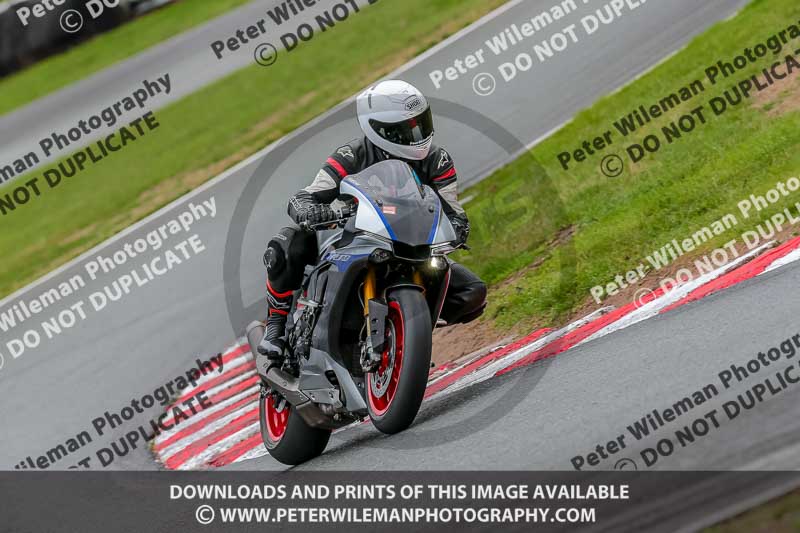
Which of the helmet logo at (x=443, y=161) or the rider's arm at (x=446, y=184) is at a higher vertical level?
the helmet logo at (x=443, y=161)

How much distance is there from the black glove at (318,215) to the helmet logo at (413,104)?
27.9 inches

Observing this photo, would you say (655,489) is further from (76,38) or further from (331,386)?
(76,38)

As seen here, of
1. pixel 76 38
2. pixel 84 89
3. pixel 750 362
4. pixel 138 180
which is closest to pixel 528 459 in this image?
pixel 750 362

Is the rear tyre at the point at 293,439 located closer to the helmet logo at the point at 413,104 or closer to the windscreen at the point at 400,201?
the windscreen at the point at 400,201

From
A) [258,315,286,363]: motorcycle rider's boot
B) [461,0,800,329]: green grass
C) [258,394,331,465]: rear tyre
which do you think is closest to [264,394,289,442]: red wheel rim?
[258,394,331,465]: rear tyre

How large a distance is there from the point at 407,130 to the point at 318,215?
0.70m

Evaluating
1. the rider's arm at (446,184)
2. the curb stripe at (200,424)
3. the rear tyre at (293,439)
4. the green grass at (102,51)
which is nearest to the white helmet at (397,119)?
the rider's arm at (446,184)

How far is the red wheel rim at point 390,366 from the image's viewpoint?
19.3ft

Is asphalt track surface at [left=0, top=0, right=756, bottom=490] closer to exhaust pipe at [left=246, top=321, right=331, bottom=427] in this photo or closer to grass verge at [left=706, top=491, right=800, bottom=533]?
exhaust pipe at [left=246, top=321, right=331, bottom=427]

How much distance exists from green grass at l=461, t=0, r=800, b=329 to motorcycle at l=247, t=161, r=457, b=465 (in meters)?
1.97

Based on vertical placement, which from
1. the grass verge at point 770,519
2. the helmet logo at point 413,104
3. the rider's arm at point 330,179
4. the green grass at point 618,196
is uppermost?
the helmet logo at point 413,104

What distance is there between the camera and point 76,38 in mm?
24719

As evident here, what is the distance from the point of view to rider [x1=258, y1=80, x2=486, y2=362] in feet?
20.8

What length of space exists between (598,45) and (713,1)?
5.20 ft
